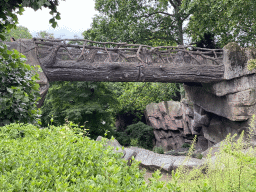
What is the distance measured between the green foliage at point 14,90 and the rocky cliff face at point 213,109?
25.3ft

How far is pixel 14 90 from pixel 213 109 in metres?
9.29

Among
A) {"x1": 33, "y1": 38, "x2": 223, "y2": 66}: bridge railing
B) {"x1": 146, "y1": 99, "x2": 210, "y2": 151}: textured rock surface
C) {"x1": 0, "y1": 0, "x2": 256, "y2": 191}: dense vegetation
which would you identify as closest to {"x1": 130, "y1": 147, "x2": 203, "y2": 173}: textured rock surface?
{"x1": 0, "y1": 0, "x2": 256, "y2": 191}: dense vegetation

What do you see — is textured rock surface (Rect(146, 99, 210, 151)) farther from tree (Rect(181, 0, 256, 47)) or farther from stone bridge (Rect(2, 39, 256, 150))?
tree (Rect(181, 0, 256, 47))

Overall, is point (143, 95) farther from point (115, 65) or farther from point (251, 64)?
point (251, 64)

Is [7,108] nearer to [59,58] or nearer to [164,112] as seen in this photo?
[59,58]

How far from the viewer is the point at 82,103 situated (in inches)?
475

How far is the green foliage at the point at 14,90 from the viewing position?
377 centimetres

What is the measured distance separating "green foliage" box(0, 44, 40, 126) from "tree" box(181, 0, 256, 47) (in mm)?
8743

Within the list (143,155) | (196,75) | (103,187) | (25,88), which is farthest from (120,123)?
(103,187)

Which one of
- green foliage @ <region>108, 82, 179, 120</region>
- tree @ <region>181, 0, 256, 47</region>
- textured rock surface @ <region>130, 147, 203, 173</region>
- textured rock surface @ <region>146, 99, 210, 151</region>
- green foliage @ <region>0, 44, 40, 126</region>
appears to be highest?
tree @ <region>181, 0, 256, 47</region>

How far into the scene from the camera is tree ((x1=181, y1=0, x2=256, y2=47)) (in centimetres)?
975

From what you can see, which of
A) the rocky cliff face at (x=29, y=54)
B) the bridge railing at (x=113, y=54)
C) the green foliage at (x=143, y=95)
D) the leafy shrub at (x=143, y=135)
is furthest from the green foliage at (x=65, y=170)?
the green foliage at (x=143, y=95)

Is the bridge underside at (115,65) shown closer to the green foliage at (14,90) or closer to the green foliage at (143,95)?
the green foliage at (14,90)

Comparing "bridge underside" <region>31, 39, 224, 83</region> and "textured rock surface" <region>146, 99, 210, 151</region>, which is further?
"textured rock surface" <region>146, 99, 210, 151</region>
